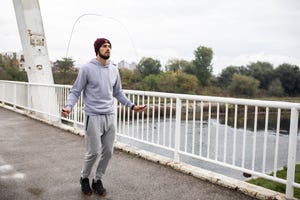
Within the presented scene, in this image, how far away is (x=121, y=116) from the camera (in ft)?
19.8

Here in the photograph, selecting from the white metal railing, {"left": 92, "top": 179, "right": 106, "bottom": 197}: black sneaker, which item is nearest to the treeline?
the white metal railing

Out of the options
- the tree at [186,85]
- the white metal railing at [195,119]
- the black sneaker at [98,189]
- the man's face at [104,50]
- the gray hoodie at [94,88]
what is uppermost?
the man's face at [104,50]

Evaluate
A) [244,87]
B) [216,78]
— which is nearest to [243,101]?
[244,87]

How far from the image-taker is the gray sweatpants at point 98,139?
9.80 ft

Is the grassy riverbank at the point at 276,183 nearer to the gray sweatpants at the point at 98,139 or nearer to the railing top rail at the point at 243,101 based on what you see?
the railing top rail at the point at 243,101

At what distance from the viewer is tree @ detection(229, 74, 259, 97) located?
2134 inches

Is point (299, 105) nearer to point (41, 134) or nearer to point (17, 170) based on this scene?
point (17, 170)

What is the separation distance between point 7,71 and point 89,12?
5273cm

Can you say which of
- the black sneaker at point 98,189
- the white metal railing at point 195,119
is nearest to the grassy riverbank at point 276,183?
the white metal railing at point 195,119

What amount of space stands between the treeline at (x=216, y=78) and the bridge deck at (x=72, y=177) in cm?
1058

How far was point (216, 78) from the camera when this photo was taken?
83.8 metres

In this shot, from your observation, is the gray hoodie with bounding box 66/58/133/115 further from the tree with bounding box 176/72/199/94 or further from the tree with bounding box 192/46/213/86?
the tree with bounding box 192/46/213/86

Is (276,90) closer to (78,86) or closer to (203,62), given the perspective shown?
(78,86)

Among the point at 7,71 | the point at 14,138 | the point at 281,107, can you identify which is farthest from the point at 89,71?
the point at 7,71
